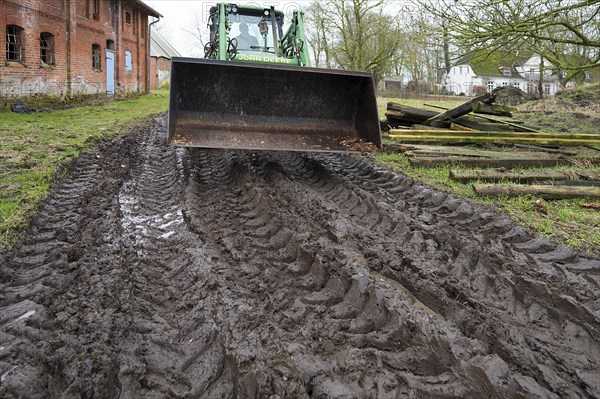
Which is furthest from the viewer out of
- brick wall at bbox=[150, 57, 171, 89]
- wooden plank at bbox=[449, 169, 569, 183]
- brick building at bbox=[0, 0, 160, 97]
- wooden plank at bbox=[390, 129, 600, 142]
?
brick wall at bbox=[150, 57, 171, 89]

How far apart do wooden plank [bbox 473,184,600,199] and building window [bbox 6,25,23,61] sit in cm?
1510

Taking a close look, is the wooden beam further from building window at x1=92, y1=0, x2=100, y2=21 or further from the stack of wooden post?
building window at x1=92, y1=0, x2=100, y2=21

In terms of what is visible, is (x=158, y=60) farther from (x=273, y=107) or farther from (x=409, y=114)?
(x=273, y=107)

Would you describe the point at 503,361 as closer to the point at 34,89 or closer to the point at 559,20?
the point at 559,20

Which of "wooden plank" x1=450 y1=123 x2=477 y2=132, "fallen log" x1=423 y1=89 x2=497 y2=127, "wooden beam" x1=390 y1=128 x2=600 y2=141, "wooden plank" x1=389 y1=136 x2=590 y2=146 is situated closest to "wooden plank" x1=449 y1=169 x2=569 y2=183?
"wooden plank" x1=389 y1=136 x2=590 y2=146

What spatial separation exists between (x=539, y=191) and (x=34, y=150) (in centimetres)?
774

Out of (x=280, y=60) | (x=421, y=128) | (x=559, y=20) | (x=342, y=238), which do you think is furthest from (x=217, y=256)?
(x=559, y=20)

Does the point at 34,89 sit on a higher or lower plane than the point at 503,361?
higher

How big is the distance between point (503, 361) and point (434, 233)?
1.86 metres

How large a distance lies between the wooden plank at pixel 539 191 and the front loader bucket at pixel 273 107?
1609 millimetres

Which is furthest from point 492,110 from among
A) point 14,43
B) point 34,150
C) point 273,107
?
point 14,43

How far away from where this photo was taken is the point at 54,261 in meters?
3.47

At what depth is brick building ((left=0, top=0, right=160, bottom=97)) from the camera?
13984 millimetres

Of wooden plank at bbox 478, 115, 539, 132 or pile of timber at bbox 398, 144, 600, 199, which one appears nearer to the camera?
pile of timber at bbox 398, 144, 600, 199
